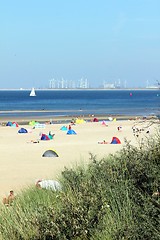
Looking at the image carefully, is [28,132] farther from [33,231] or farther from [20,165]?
[33,231]

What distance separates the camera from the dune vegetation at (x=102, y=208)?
4.71 m

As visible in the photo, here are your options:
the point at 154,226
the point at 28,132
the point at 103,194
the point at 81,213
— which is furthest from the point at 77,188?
the point at 28,132

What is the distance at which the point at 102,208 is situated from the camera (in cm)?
495

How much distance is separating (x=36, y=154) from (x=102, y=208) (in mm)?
15076

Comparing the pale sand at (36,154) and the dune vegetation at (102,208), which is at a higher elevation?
the dune vegetation at (102,208)

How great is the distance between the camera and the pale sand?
13.5 metres

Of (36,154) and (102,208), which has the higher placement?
(102,208)

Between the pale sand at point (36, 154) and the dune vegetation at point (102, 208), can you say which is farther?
the pale sand at point (36, 154)

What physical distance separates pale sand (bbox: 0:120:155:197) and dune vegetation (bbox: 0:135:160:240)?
355 cm

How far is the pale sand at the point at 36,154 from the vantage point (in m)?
13.5

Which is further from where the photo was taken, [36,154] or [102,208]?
[36,154]

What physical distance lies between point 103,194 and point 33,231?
2.51 feet

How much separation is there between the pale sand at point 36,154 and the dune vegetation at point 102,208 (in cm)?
355

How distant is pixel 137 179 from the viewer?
5.43 meters
